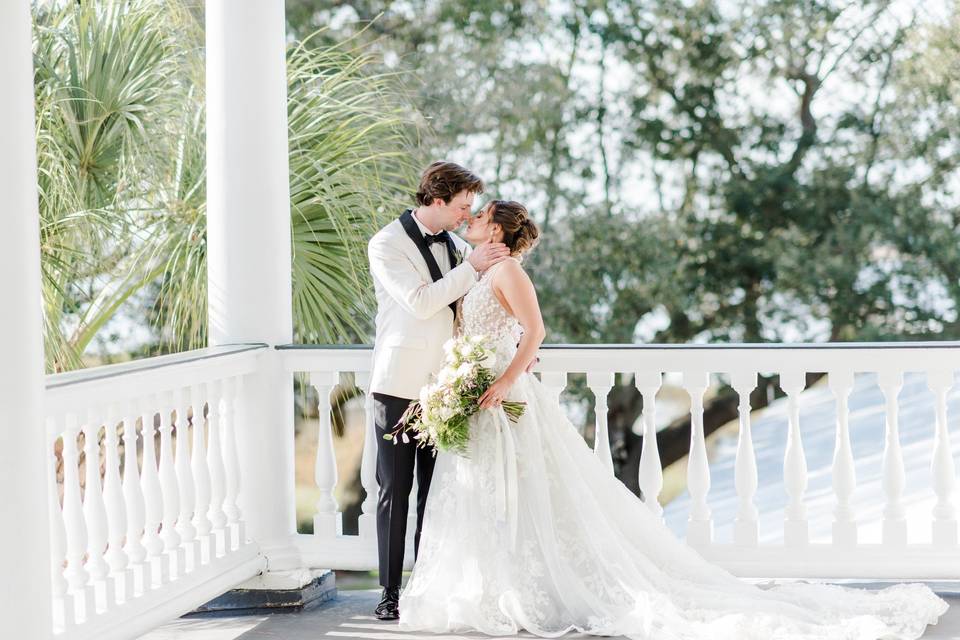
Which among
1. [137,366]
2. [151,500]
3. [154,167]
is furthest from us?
[154,167]

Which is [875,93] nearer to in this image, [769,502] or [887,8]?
[887,8]

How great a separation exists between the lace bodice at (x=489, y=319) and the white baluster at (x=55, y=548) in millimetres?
1402

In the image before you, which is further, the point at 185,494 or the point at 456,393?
the point at 185,494

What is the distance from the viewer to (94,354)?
11.8 meters

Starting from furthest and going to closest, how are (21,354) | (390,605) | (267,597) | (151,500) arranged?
(267,597) < (390,605) < (151,500) < (21,354)

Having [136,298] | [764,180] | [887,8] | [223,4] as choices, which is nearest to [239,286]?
[223,4]

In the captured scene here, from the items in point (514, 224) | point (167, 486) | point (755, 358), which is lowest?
point (167, 486)

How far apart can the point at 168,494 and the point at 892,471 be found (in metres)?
2.53

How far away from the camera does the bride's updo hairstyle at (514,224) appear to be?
3877 mm

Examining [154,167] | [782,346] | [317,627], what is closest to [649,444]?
[782,346]

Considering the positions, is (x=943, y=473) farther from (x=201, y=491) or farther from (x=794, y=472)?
(x=201, y=491)

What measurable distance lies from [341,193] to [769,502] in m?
8.43

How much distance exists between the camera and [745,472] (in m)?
4.25

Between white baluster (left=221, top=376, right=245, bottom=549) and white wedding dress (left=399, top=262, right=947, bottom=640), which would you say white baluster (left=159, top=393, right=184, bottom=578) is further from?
white wedding dress (left=399, top=262, right=947, bottom=640)
